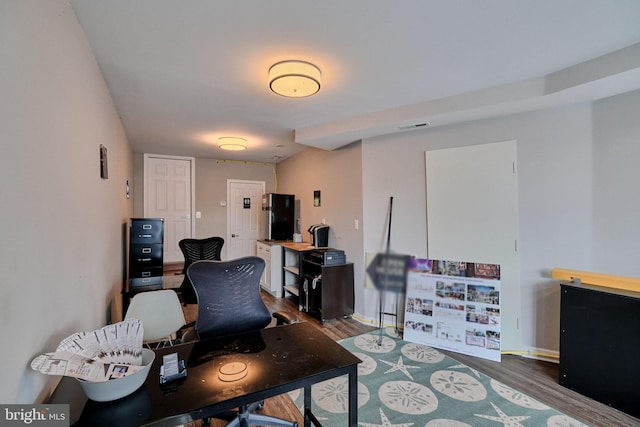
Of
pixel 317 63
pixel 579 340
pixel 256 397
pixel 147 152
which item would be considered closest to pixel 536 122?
pixel 579 340

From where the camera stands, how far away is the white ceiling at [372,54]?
4.98 feet

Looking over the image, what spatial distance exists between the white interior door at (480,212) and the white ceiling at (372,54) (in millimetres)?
428

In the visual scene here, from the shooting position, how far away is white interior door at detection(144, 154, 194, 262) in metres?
5.34

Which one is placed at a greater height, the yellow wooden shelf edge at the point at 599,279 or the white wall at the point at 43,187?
the white wall at the point at 43,187

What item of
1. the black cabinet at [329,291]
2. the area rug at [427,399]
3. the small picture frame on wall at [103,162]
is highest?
the small picture frame on wall at [103,162]

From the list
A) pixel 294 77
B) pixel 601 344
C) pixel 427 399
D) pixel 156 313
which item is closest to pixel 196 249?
pixel 156 313

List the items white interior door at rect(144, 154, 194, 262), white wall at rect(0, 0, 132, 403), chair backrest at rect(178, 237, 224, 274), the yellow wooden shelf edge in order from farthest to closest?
white interior door at rect(144, 154, 194, 262) < chair backrest at rect(178, 237, 224, 274) < the yellow wooden shelf edge < white wall at rect(0, 0, 132, 403)

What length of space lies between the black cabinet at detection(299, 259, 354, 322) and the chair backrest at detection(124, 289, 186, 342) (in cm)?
182

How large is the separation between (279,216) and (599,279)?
4289mm

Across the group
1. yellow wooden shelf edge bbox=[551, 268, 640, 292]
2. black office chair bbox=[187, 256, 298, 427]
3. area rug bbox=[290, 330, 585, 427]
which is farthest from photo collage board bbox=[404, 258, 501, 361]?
black office chair bbox=[187, 256, 298, 427]

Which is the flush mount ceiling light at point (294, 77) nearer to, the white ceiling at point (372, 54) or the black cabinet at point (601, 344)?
the white ceiling at point (372, 54)

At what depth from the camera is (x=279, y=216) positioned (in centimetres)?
523

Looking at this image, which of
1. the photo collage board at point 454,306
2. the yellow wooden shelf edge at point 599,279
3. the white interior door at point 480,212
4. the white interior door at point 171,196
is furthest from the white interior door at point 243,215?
the yellow wooden shelf edge at point 599,279

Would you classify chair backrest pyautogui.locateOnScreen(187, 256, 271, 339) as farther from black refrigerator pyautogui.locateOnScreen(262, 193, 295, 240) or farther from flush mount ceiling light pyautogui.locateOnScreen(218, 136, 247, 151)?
black refrigerator pyautogui.locateOnScreen(262, 193, 295, 240)
